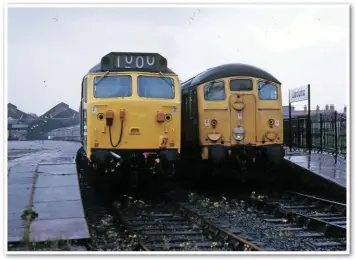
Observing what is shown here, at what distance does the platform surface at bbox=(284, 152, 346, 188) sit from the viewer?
36.1ft

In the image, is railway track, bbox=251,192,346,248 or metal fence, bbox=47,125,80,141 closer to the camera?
railway track, bbox=251,192,346,248

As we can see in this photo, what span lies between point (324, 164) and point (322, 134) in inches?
122

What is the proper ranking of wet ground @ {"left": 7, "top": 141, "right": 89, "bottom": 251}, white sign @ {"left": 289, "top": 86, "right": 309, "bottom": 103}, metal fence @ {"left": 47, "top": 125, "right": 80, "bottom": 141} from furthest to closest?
metal fence @ {"left": 47, "top": 125, "right": 80, "bottom": 141} → white sign @ {"left": 289, "top": 86, "right": 309, "bottom": 103} → wet ground @ {"left": 7, "top": 141, "right": 89, "bottom": 251}

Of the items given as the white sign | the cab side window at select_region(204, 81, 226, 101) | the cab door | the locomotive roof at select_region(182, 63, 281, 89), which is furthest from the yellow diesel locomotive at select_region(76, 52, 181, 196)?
the white sign

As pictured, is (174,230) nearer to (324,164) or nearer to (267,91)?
(267,91)

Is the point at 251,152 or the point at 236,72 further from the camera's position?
the point at 236,72

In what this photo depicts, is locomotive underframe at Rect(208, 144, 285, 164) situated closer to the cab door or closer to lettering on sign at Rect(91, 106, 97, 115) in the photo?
the cab door

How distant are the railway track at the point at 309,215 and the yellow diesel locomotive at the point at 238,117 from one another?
2.86 ft

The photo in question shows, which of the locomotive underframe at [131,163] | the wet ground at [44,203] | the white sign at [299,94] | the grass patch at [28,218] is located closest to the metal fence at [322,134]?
the white sign at [299,94]

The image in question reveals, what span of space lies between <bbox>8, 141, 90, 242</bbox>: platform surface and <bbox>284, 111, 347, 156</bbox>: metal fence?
6101 millimetres

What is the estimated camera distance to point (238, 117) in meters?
11.9

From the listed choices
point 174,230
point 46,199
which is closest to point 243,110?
point 174,230

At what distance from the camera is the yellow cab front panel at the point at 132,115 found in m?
10.3

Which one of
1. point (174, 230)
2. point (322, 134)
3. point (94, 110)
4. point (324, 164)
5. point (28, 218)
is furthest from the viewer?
point (322, 134)
